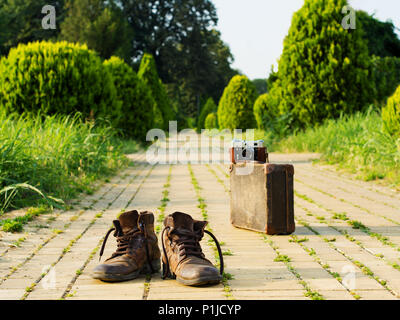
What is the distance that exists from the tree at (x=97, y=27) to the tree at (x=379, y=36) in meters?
18.6

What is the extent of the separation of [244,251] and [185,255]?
0.81 meters

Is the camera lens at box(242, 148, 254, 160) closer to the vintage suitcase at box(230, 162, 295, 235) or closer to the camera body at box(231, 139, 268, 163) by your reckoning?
the camera body at box(231, 139, 268, 163)

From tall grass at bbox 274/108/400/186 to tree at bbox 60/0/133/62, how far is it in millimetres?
24525

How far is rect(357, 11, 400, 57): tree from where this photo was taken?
20.2m

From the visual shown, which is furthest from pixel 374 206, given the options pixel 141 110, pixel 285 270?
pixel 141 110

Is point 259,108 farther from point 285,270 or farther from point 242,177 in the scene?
point 285,270

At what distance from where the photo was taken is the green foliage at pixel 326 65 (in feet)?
38.2

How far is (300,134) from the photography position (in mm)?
12258

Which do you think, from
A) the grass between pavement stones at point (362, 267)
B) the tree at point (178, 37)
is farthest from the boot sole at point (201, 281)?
the tree at point (178, 37)

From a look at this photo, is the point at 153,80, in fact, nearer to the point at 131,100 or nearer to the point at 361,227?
the point at 131,100

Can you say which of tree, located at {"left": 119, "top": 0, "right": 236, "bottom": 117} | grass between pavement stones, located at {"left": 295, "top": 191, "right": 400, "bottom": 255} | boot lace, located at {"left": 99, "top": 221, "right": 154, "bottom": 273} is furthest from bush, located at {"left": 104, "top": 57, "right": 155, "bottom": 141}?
tree, located at {"left": 119, "top": 0, "right": 236, "bottom": 117}

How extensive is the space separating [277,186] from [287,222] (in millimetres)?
322

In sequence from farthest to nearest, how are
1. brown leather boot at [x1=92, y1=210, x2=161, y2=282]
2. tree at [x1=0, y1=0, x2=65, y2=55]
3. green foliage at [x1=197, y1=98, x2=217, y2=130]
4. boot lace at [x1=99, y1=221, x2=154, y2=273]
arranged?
green foliage at [x1=197, y1=98, x2=217, y2=130]
tree at [x1=0, y1=0, x2=65, y2=55]
boot lace at [x1=99, y1=221, x2=154, y2=273]
brown leather boot at [x1=92, y1=210, x2=161, y2=282]

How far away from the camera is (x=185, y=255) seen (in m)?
2.92
